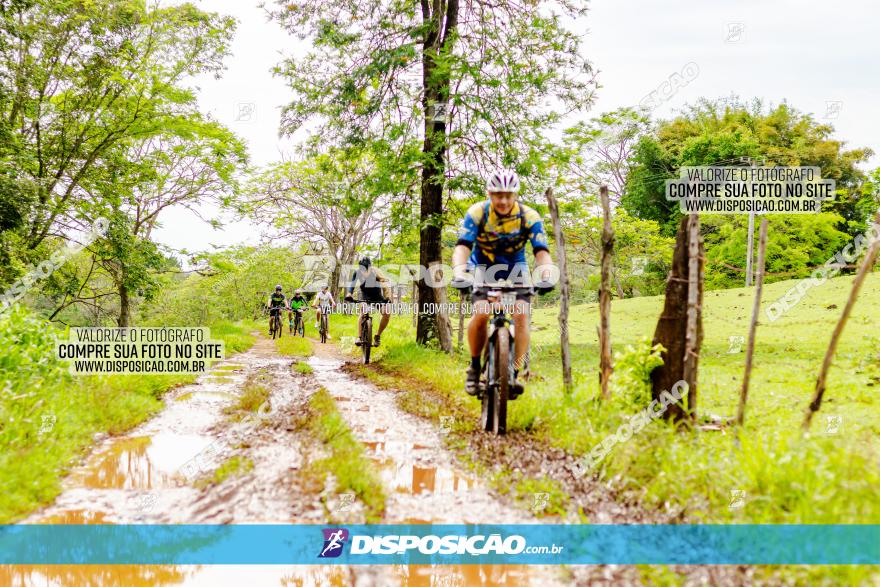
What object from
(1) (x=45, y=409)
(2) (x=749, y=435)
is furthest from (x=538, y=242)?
(1) (x=45, y=409)

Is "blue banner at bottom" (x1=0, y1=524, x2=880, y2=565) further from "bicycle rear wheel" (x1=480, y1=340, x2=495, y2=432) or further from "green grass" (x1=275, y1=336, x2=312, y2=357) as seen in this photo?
"green grass" (x1=275, y1=336, x2=312, y2=357)

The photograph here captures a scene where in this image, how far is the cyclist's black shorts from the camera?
17.5ft

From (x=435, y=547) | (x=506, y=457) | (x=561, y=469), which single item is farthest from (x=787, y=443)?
(x=435, y=547)

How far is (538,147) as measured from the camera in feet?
36.5

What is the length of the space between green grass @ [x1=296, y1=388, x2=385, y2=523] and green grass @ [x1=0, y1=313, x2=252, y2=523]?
6.89 ft

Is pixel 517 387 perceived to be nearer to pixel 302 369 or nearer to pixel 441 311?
pixel 302 369

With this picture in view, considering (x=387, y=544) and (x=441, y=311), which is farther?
(x=441, y=311)

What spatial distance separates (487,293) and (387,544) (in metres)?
2.83

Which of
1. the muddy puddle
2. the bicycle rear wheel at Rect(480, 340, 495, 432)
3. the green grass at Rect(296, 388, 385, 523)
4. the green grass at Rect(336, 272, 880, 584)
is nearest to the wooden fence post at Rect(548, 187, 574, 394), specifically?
the green grass at Rect(336, 272, 880, 584)

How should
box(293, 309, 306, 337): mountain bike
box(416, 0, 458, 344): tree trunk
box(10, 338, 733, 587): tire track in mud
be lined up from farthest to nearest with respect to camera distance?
box(293, 309, 306, 337): mountain bike
box(416, 0, 458, 344): tree trunk
box(10, 338, 733, 587): tire track in mud

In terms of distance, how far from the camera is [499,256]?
227 inches

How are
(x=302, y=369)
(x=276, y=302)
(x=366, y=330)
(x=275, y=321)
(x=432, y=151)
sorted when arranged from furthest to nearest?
(x=275, y=321), (x=276, y=302), (x=366, y=330), (x=432, y=151), (x=302, y=369)

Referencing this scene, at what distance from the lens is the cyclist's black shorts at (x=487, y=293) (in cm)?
535

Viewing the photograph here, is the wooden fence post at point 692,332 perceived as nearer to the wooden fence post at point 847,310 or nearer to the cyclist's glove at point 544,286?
the wooden fence post at point 847,310
